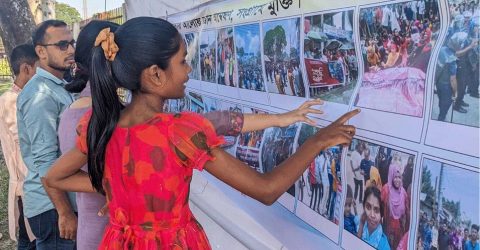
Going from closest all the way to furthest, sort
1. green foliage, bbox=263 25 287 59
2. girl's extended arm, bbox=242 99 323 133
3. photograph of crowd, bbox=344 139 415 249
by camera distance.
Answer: photograph of crowd, bbox=344 139 415 249 < girl's extended arm, bbox=242 99 323 133 < green foliage, bbox=263 25 287 59

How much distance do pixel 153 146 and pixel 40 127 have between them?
31.0 inches

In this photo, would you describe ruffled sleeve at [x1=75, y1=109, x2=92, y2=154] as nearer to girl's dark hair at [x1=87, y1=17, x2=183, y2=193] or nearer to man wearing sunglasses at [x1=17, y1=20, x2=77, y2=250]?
girl's dark hair at [x1=87, y1=17, x2=183, y2=193]

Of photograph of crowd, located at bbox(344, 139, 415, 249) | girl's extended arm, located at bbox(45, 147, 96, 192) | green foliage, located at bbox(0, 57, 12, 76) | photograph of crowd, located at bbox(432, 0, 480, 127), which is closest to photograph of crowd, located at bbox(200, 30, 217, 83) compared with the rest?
girl's extended arm, located at bbox(45, 147, 96, 192)

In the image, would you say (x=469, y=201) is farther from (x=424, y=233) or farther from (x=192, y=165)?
(x=192, y=165)

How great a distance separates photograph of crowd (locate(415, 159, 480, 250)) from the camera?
779 millimetres

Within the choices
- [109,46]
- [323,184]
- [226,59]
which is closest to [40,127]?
[226,59]

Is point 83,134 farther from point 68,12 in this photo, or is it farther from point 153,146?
point 68,12

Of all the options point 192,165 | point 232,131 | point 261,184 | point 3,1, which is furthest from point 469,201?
point 3,1

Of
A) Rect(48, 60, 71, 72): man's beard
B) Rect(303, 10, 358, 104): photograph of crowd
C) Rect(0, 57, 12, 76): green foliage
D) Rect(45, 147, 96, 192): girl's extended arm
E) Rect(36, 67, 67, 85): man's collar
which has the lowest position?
Rect(0, 57, 12, 76): green foliage

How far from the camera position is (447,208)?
82cm

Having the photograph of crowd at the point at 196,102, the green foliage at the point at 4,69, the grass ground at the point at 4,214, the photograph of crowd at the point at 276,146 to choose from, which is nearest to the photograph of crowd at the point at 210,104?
the photograph of crowd at the point at 196,102

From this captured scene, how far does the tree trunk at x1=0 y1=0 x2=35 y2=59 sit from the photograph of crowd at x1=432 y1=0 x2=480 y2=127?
432 cm

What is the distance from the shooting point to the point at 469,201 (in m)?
0.78

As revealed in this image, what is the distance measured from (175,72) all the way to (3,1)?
13.4 ft
